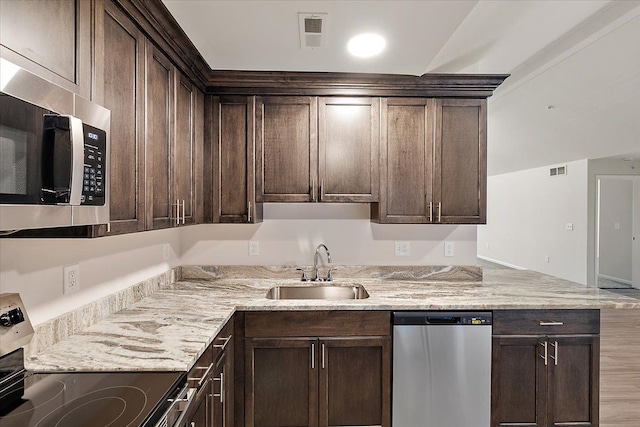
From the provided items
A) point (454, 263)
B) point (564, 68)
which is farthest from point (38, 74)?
point (564, 68)

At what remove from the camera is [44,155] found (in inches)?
37.7

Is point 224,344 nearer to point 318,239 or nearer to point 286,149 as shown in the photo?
point 318,239

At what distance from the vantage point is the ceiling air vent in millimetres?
1866

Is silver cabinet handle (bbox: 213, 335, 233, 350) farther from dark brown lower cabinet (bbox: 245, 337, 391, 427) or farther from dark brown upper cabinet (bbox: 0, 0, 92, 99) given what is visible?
dark brown upper cabinet (bbox: 0, 0, 92, 99)

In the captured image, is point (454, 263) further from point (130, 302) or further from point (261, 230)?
point (130, 302)

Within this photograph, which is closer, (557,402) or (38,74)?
(38,74)

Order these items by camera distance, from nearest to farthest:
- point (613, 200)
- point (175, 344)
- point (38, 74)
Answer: point (38, 74) < point (175, 344) < point (613, 200)

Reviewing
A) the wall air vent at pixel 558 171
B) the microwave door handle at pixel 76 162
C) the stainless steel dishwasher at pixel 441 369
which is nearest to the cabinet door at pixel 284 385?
the stainless steel dishwasher at pixel 441 369

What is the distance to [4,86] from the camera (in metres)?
0.85

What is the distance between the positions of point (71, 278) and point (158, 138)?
29.8 inches

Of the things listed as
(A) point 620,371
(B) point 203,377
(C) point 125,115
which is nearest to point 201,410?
(B) point 203,377

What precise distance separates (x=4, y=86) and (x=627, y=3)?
3.22 metres

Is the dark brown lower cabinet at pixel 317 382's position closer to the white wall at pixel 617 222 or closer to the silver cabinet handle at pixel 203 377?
the silver cabinet handle at pixel 203 377

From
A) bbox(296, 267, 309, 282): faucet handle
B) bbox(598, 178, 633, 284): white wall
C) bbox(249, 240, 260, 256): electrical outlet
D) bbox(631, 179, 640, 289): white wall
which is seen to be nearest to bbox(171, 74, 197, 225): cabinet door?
bbox(249, 240, 260, 256): electrical outlet
